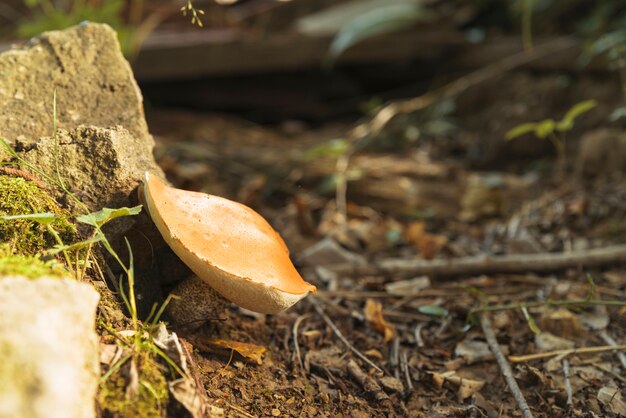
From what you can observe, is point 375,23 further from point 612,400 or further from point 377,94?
point 612,400

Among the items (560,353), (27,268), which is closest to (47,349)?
(27,268)

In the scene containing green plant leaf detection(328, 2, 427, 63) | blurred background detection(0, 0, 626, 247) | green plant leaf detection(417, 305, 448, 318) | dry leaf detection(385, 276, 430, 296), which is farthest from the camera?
green plant leaf detection(328, 2, 427, 63)

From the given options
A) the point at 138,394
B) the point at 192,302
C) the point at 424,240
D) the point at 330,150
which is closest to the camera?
the point at 138,394

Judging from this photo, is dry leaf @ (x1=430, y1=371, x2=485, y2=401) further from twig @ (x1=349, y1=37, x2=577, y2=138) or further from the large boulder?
twig @ (x1=349, y1=37, x2=577, y2=138)

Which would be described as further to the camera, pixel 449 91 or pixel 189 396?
pixel 449 91

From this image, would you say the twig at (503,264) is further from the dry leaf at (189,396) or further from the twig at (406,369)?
the dry leaf at (189,396)

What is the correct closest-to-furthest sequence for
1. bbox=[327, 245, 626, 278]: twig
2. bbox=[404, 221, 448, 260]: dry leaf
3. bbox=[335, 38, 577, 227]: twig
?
bbox=[327, 245, 626, 278]: twig
bbox=[404, 221, 448, 260]: dry leaf
bbox=[335, 38, 577, 227]: twig

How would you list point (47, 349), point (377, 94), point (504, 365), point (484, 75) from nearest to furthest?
point (47, 349) → point (504, 365) → point (484, 75) → point (377, 94)

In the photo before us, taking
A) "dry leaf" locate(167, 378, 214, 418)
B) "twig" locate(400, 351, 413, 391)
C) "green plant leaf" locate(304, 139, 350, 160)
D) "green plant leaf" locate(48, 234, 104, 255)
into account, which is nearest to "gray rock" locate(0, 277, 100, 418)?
"dry leaf" locate(167, 378, 214, 418)
